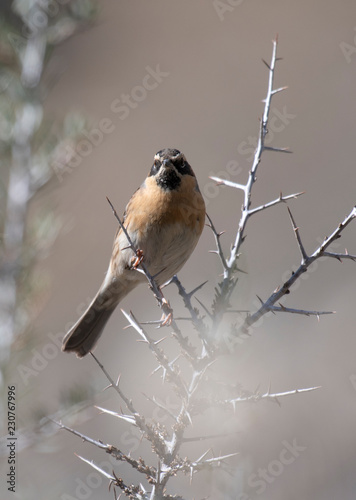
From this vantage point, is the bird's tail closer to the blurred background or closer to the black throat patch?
the blurred background

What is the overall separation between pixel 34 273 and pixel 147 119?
8.32m

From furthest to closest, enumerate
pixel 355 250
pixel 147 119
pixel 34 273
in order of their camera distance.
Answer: pixel 147 119 < pixel 355 250 < pixel 34 273

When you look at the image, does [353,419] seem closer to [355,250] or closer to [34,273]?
[34,273]

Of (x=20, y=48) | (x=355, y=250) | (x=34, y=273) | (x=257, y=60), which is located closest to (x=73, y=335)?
(x=34, y=273)

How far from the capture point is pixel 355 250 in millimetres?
8281


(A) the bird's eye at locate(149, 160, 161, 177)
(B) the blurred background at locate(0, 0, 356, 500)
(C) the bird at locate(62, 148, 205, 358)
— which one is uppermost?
(A) the bird's eye at locate(149, 160, 161, 177)

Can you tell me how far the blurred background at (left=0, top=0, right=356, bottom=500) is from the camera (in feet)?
11.8

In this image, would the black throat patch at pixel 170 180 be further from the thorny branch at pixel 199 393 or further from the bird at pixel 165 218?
the thorny branch at pixel 199 393

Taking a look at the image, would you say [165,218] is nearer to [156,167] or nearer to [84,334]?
[156,167]

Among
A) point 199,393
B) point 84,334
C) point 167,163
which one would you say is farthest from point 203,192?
point 199,393

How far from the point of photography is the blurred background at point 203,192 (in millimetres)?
3602

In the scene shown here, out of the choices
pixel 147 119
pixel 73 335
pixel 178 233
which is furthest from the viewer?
pixel 147 119

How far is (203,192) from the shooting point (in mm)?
9875

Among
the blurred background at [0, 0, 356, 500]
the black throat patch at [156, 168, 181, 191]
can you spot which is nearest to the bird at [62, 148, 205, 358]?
the black throat patch at [156, 168, 181, 191]
